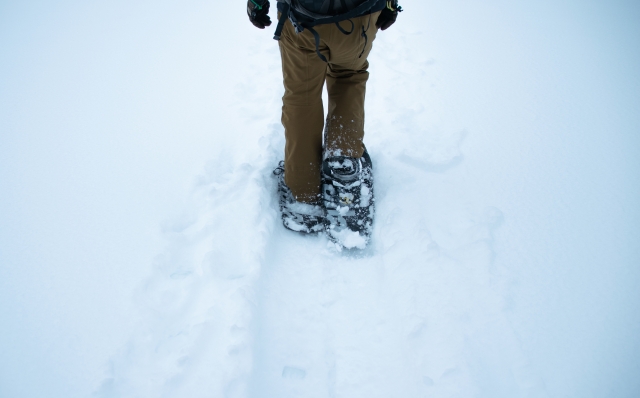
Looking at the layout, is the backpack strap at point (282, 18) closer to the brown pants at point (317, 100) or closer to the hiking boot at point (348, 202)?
the brown pants at point (317, 100)

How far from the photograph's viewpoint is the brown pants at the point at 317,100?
1331 millimetres

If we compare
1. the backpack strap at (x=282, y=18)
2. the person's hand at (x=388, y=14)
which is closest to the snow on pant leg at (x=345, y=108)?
the person's hand at (x=388, y=14)

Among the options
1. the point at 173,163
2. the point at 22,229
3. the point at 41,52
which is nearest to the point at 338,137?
the point at 173,163

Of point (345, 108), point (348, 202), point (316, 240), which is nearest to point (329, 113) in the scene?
point (345, 108)

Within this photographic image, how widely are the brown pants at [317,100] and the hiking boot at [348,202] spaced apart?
63 mm

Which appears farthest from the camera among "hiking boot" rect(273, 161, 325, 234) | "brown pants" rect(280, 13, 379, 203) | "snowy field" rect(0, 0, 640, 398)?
"hiking boot" rect(273, 161, 325, 234)

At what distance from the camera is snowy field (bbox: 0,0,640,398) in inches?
46.3

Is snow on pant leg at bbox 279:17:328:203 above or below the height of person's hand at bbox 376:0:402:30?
below

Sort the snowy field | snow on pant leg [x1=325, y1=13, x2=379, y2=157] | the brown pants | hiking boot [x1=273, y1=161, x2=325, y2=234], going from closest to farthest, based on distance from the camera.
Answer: the snowy field, the brown pants, snow on pant leg [x1=325, y1=13, x2=379, y2=157], hiking boot [x1=273, y1=161, x2=325, y2=234]

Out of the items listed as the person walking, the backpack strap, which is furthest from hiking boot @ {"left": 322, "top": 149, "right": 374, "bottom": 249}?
the backpack strap

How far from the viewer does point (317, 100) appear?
1522 mm

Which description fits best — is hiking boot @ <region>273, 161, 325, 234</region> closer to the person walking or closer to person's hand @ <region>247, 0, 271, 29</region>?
the person walking

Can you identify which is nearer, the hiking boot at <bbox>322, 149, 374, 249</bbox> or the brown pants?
the brown pants

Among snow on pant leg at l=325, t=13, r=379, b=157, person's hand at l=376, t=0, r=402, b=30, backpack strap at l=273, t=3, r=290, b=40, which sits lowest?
snow on pant leg at l=325, t=13, r=379, b=157
